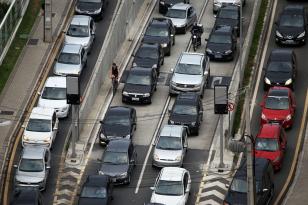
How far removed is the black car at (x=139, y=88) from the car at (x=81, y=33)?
7.79 meters

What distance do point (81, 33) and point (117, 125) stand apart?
47.8 feet

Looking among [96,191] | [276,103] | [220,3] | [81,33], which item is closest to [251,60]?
[220,3]

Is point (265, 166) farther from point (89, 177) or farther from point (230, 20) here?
point (230, 20)

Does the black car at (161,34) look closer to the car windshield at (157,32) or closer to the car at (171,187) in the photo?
the car windshield at (157,32)

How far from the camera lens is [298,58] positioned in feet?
320

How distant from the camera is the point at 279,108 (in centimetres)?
8794

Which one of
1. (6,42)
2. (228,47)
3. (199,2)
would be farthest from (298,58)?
(6,42)

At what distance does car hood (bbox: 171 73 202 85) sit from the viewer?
301 ft

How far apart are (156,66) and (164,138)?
11.5 meters

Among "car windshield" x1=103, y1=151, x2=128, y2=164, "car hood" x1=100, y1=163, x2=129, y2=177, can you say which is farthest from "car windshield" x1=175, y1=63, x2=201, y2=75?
"car hood" x1=100, y1=163, x2=129, y2=177

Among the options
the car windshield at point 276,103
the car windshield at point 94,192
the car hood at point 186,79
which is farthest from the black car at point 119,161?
the car windshield at point 276,103

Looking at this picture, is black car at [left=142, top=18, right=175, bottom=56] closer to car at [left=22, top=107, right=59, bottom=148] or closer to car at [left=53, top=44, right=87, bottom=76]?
car at [left=53, top=44, right=87, bottom=76]

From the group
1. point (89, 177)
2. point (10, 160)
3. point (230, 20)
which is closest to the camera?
point (89, 177)

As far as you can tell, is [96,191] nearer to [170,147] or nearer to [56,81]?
[170,147]
